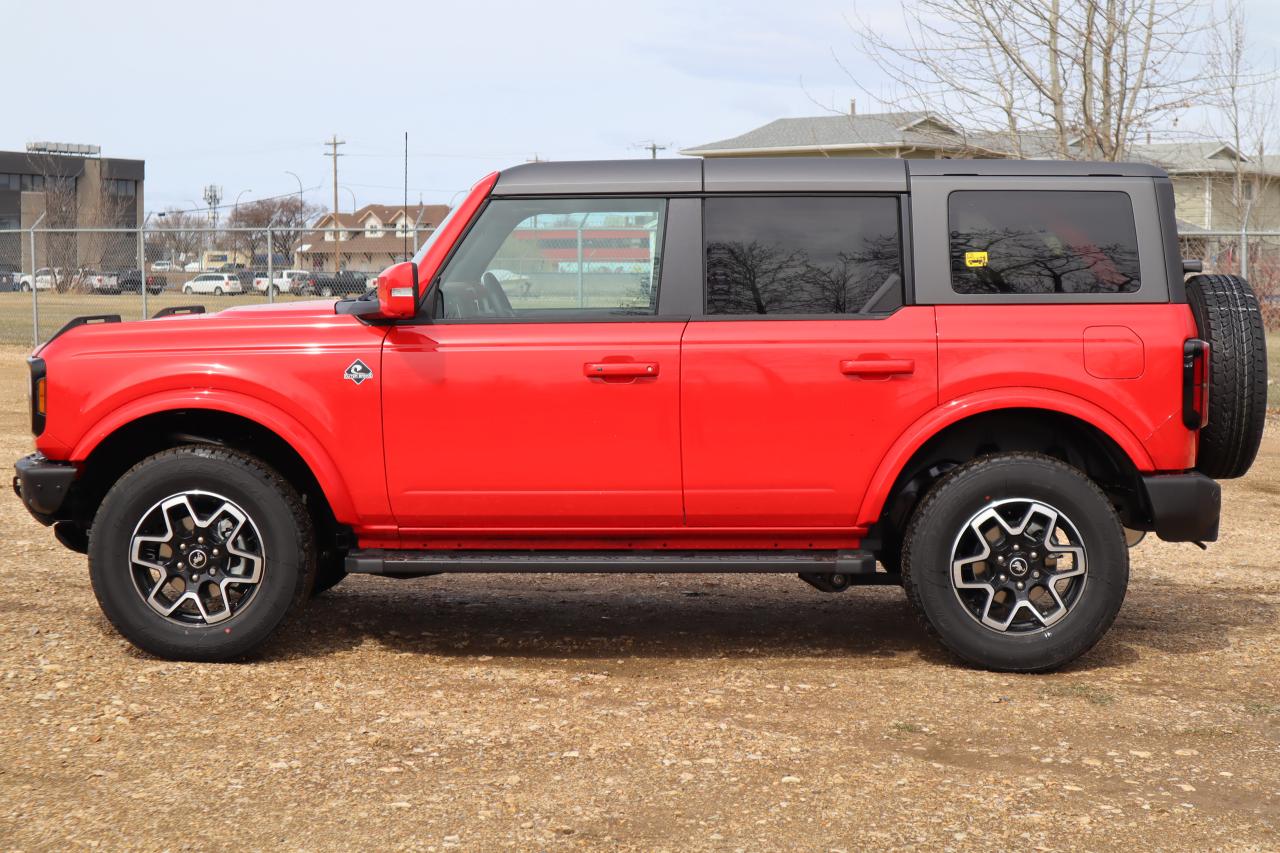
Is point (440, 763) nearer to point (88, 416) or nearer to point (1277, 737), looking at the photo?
point (88, 416)

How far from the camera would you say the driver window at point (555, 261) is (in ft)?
18.0

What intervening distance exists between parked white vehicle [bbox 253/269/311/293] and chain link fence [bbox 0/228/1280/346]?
3 cm

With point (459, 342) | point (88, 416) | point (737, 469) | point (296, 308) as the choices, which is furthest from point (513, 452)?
point (88, 416)

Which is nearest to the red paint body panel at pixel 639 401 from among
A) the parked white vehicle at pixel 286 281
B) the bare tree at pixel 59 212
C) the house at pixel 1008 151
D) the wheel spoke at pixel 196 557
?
the wheel spoke at pixel 196 557

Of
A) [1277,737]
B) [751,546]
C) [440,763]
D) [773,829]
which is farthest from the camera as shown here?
[751,546]

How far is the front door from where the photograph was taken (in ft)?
17.6

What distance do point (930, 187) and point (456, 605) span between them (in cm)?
309

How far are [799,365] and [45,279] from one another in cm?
4879

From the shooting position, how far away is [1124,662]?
574 centimetres

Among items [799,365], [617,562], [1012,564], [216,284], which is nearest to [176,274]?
[216,284]

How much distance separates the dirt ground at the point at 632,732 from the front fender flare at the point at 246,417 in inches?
29.8

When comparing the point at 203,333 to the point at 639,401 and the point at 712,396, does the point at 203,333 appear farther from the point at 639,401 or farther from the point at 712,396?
Result: the point at 712,396

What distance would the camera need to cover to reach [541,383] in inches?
211

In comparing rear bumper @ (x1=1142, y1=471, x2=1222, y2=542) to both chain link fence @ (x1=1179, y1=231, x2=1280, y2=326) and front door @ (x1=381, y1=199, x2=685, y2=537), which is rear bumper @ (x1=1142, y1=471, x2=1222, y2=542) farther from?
chain link fence @ (x1=1179, y1=231, x2=1280, y2=326)
